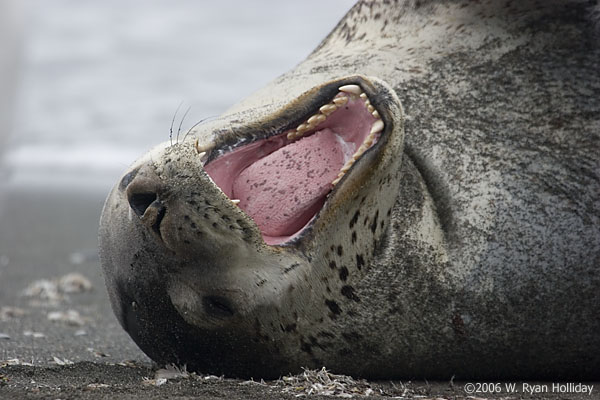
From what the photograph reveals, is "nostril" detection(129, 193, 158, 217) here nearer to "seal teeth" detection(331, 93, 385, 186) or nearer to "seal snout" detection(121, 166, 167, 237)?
"seal snout" detection(121, 166, 167, 237)

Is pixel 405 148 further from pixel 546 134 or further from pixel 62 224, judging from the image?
pixel 62 224

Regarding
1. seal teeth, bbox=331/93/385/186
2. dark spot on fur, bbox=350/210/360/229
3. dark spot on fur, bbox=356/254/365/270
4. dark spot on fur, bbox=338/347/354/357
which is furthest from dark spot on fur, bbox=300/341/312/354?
seal teeth, bbox=331/93/385/186

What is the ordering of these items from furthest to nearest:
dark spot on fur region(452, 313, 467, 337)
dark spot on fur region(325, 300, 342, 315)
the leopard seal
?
1. dark spot on fur region(452, 313, 467, 337)
2. dark spot on fur region(325, 300, 342, 315)
3. the leopard seal

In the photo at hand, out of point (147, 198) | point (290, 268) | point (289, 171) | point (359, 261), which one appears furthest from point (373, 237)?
point (147, 198)

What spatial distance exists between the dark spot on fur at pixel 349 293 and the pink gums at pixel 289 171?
0.28m

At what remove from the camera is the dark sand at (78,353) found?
10.6 ft

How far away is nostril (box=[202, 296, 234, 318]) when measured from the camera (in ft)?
10.9

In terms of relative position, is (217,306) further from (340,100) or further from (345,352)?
(340,100)

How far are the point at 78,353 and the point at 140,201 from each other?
1447 mm

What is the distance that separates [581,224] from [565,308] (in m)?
0.34

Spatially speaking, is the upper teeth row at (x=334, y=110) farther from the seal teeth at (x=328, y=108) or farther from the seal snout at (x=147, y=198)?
the seal snout at (x=147, y=198)

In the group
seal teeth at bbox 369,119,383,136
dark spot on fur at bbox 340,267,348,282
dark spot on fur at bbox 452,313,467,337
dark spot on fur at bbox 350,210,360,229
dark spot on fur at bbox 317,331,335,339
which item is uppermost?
seal teeth at bbox 369,119,383,136

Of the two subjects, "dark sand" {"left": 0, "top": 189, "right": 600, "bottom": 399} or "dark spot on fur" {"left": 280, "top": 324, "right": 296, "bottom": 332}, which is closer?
"dark sand" {"left": 0, "top": 189, "right": 600, "bottom": 399}

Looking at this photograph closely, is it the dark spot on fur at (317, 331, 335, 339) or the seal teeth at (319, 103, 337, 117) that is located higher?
the seal teeth at (319, 103, 337, 117)
